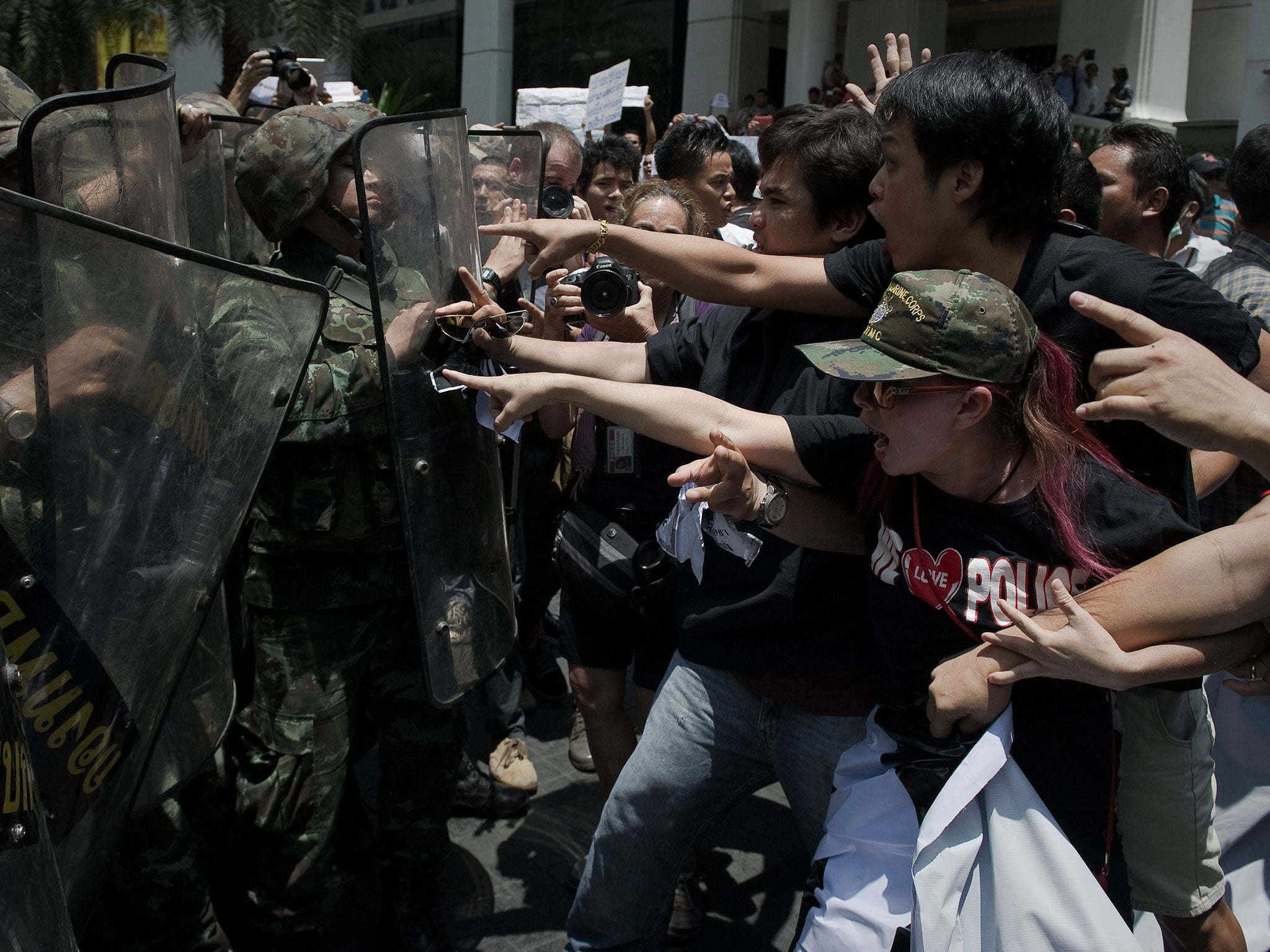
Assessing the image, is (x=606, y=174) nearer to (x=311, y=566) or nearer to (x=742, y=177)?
(x=742, y=177)

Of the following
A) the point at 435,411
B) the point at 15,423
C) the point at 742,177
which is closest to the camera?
the point at 15,423

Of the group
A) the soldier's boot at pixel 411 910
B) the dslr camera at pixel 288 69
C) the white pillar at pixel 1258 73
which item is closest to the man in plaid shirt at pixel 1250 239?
the soldier's boot at pixel 411 910

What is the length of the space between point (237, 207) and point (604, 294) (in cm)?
214

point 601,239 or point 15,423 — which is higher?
point 601,239

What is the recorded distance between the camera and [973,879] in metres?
1.59

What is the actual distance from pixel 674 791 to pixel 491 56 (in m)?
20.4

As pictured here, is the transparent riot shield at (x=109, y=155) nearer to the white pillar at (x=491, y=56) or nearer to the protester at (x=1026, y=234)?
the protester at (x=1026, y=234)

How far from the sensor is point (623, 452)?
9.56ft

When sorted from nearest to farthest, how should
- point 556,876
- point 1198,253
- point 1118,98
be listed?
point 556,876 → point 1198,253 → point 1118,98

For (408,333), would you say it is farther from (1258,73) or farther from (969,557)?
(1258,73)

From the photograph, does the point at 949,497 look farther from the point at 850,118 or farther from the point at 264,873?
the point at 264,873

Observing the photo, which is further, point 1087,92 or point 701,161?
point 1087,92

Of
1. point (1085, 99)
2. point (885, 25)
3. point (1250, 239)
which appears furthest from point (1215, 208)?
point (885, 25)

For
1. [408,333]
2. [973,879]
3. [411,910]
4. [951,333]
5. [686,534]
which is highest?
[951,333]
